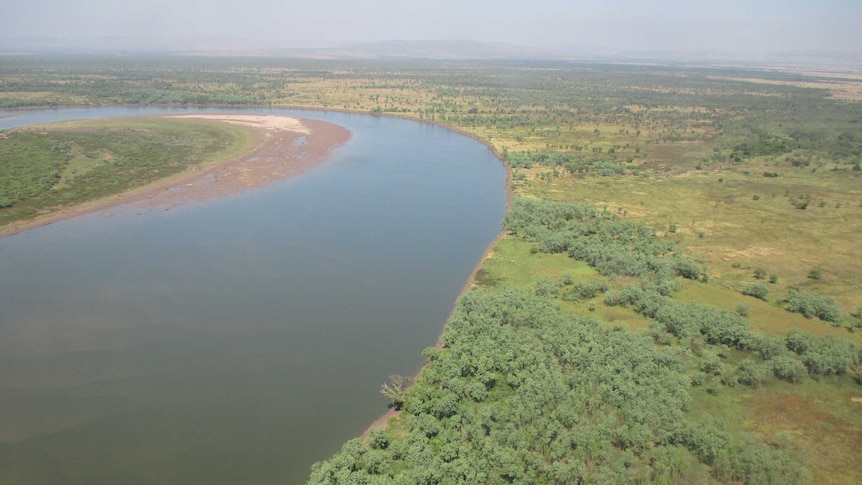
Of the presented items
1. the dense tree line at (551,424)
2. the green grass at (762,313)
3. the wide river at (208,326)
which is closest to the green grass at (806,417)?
the dense tree line at (551,424)

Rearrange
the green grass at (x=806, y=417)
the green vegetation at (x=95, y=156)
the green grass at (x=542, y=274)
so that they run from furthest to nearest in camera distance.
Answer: the green vegetation at (x=95, y=156) → the green grass at (x=542, y=274) → the green grass at (x=806, y=417)

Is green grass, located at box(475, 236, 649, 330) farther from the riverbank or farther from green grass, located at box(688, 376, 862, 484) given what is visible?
the riverbank

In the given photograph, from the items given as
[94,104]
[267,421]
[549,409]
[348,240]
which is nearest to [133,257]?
[348,240]

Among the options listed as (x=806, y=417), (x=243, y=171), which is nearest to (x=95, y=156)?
(x=243, y=171)

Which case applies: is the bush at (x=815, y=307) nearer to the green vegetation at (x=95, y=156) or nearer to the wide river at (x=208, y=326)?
the wide river at (x=208, y=326)

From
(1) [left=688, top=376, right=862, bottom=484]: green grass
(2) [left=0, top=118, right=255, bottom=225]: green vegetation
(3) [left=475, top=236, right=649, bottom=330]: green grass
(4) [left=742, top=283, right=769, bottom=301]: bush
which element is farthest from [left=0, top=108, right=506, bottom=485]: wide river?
(4) [left=742, top=283, right=769, bottom=301]: bush
